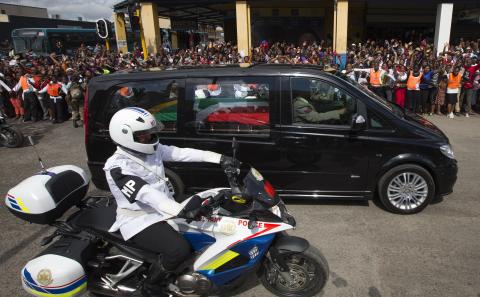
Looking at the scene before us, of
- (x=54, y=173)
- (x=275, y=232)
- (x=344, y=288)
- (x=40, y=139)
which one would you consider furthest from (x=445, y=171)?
(x=40, y=139)

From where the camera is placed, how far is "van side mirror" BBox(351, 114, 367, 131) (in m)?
4.25

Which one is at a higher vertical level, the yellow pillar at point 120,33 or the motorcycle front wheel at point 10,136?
the yellow pillar at point 120,33

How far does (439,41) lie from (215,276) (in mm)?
16778

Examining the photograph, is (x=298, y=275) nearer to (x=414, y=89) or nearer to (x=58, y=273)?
(x=58, y=273)

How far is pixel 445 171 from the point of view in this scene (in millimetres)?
4547

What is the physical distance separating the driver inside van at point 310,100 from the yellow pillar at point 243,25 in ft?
41.5

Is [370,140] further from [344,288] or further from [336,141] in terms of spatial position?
[344,288]

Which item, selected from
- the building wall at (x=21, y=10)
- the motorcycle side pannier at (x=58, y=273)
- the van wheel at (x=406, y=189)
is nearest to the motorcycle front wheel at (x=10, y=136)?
the motorcycle side pannier at (x=58, y=273)

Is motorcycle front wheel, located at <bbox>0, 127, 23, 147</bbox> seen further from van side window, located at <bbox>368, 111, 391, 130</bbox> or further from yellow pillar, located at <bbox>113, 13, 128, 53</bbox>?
yellow pillar, located at <bbox>113, 13, 128, 53</bbox>

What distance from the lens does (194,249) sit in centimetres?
304

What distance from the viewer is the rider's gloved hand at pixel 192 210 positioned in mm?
2411

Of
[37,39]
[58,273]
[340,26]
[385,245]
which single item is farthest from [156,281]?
[37,39]

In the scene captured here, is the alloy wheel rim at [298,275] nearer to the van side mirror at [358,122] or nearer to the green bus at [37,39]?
the van side mirror at [358,122]

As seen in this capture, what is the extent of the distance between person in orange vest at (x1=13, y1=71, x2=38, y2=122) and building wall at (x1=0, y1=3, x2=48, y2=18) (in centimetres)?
5841
